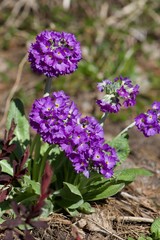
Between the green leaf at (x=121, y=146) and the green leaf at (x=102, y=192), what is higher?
the green leaf at (x=121, y=146)

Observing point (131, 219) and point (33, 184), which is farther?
point (131, 219)

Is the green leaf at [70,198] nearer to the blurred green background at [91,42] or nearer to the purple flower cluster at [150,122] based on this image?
the purple flower cluster at [150,122]

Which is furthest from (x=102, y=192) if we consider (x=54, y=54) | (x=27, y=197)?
(x=54, y=54)

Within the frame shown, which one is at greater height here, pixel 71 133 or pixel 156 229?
pixel 71 133

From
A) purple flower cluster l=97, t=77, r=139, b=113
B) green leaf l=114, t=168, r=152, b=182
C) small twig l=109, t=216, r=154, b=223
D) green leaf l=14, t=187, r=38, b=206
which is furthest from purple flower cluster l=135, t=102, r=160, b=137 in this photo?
green leaf l=14, t=187, r=38, b=206

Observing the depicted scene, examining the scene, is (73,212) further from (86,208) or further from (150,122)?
(150,122)

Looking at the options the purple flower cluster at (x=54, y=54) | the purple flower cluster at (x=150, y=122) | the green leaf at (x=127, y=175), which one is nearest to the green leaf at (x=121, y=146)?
the green leaf at (x=127, y=175)

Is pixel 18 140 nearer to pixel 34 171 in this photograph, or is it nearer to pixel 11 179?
pixel 34 171

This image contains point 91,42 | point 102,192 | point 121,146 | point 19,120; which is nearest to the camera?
point 102,192
